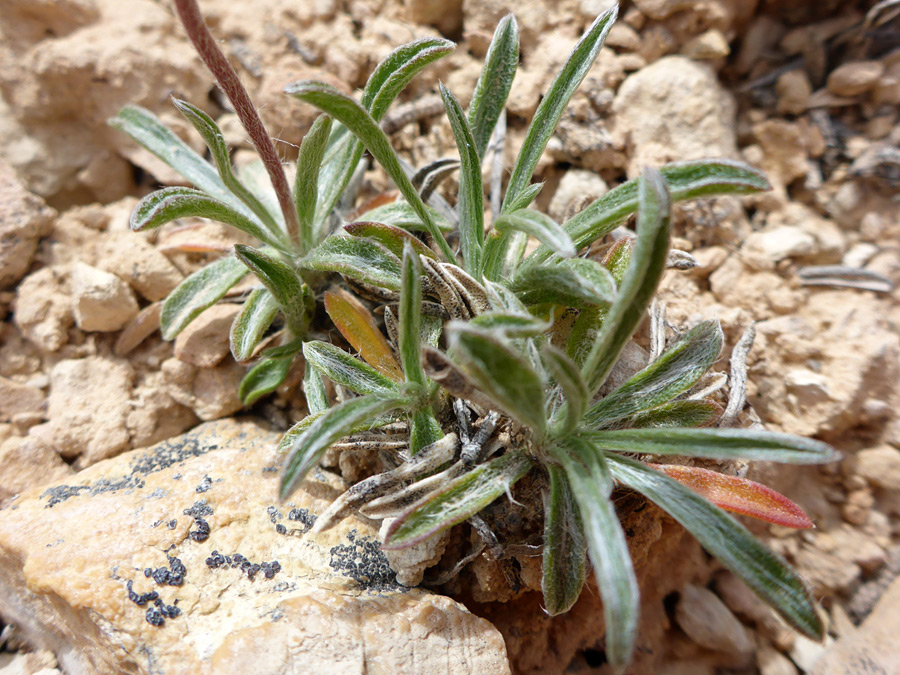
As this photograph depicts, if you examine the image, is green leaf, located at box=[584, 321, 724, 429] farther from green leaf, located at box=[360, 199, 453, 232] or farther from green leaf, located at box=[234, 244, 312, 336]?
green leaf, located at box=[234, 244, 312, 336]

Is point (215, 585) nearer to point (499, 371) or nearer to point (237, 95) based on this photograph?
point (499, 371)

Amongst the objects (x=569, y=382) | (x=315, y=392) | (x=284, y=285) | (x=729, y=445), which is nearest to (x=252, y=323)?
(x=284, y=285)

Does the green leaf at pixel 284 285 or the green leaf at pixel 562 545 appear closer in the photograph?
the green leaf at pixel 562 545

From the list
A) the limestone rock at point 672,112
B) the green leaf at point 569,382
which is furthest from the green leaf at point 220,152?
the limestone rock at point 672,112

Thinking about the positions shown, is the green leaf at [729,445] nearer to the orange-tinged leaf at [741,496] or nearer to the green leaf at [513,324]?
the orange-tinged leaf at [741,496]

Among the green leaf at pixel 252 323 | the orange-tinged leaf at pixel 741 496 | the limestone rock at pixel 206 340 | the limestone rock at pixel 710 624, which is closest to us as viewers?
the orange-tinged leaf at pixel 741 496

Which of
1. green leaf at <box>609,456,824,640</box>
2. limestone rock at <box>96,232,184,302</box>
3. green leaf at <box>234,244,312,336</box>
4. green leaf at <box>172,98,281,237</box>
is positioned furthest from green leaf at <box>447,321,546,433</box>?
limestone rock at <box>96,232,184,302</box>
